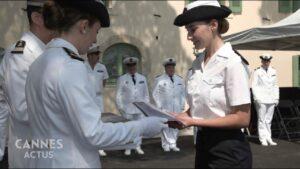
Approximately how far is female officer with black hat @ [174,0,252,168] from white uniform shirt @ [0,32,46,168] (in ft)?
2.79

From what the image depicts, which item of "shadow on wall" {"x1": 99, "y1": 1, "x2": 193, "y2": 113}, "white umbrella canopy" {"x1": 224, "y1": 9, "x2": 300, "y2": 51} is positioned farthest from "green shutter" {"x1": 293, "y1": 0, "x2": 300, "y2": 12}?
"white umbrella canopy" {"x1": 224, "y1": 9, "x2": 300, "y2": 51}

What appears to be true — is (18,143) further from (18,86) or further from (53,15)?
(53,15)

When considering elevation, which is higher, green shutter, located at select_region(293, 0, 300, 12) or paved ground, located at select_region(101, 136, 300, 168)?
green shutter, located at select_region(293, 0, 300, 12)

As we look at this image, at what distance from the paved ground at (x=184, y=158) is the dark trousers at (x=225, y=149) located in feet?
17.9

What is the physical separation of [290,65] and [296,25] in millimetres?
5499

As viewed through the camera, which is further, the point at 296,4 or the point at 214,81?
the point at 296,4

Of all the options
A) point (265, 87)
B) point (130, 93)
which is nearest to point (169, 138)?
point (130, 93)

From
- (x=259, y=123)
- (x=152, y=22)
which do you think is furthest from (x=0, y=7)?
(x=259, y=123)

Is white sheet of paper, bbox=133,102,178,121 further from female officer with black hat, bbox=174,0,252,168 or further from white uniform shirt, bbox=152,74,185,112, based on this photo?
white uniform shirt, bbox=152,74,185,112

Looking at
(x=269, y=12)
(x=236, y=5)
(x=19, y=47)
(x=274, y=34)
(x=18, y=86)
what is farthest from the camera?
(x=269, y=12)

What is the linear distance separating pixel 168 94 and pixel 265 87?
2004 mm

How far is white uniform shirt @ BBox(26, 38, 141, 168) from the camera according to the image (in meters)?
2.14

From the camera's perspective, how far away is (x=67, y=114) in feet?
7.16

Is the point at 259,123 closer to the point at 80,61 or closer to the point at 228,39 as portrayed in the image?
the point at 228,39
